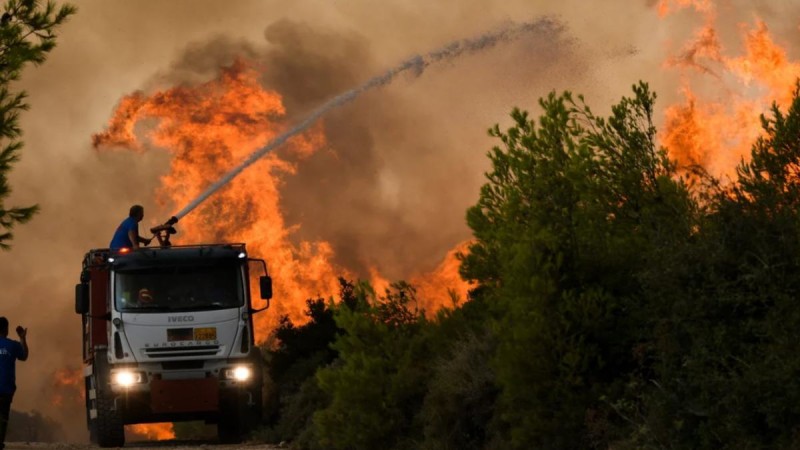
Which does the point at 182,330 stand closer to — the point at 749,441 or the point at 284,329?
the point at 284,329

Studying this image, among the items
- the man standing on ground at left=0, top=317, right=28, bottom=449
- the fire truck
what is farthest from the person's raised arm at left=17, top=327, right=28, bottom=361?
the fire truck

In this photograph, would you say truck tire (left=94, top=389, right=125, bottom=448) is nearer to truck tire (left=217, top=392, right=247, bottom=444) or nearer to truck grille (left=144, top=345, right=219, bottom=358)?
truck grille (left=144, top=345, right=219, bottom=358)

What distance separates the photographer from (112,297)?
25.0 m

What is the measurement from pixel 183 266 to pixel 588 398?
11382 mm

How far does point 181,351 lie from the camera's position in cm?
2536

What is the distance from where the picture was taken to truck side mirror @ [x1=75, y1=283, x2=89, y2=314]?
24953 mm

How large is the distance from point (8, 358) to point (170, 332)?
252 inches

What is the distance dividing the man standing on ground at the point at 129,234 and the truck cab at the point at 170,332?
0.33 m

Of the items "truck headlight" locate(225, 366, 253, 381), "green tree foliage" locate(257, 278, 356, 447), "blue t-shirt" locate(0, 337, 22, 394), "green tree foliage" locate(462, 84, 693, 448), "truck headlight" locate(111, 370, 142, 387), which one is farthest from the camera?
"green tree foliage" locate(257, 278, 356, 447)

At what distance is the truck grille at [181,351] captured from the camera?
2527 centimetres

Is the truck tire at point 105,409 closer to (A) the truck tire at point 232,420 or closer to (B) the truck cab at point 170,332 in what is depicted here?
(B) the truck cab at point 170,332

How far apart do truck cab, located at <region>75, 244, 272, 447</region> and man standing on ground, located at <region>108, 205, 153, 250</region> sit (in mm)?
328

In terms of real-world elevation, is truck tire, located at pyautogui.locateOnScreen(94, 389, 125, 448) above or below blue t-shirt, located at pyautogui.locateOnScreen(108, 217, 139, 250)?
below

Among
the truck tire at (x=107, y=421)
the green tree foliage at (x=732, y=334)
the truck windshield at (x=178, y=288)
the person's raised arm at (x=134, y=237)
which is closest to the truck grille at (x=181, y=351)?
the truck windshield at (x=178, y=288)
